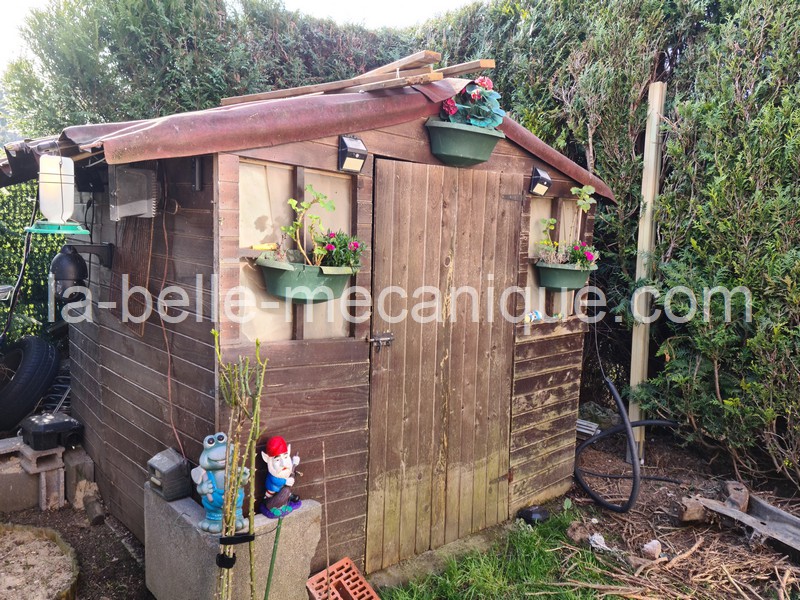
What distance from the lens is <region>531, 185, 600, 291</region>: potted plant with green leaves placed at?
3.95 metres

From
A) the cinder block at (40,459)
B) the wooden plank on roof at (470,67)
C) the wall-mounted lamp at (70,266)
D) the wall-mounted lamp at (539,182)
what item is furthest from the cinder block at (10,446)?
the wall-mounted lamp at (539,182)

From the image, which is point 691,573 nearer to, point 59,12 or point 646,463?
point 646,463

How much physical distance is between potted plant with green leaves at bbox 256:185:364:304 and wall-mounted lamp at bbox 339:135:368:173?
0.72 feet

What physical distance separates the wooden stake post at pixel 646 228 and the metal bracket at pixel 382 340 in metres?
2.72

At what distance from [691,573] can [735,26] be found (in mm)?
4145

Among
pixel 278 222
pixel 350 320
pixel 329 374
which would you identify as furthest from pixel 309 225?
pixel 329 374

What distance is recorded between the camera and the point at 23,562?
3.25m

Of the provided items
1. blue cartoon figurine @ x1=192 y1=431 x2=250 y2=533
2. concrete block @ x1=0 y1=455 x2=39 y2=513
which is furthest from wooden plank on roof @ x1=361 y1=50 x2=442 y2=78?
concrete block @ x1=0 y1=455 x2=39 y2=513

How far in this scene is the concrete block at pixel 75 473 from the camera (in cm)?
394

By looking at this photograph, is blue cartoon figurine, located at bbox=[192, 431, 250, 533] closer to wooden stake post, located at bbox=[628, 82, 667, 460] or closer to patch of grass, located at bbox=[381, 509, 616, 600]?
patch of grass, located at bbox=[381, 509, 616, 600]

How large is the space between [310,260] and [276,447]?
920mm

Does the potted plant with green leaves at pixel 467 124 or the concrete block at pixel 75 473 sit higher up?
the potted plant with green leaves at pixel 467 124

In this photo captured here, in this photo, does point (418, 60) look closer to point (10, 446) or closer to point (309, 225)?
point (309, 225)

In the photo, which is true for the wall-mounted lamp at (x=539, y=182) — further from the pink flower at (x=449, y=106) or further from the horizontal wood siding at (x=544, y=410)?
the horizontal wood siding at (x=544, y=410)
